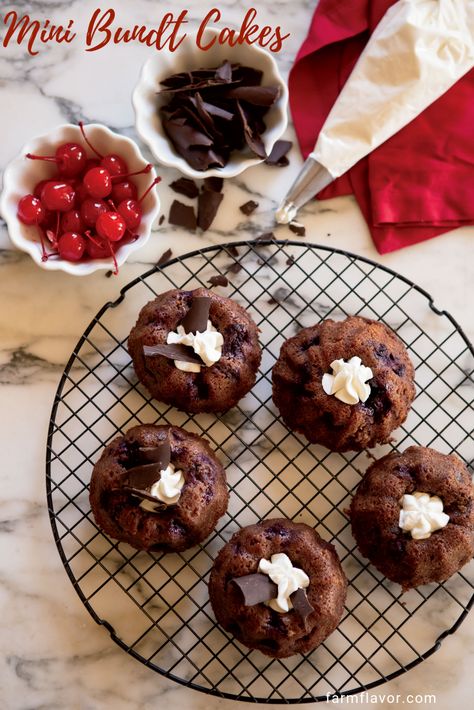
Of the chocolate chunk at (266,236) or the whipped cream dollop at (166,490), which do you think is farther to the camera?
the chocolate chunk at (266,236)

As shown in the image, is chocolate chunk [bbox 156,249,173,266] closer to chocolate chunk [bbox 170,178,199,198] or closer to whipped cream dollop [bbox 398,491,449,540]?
chocolate chunk [bbox 170,178,199,198]

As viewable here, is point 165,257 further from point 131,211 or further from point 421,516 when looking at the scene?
point 421,516

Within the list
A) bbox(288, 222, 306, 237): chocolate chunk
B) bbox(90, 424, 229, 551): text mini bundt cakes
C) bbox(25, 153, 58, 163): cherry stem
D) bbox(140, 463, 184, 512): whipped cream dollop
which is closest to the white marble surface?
bbox(288, 222, 306, 237): chocolate chunk

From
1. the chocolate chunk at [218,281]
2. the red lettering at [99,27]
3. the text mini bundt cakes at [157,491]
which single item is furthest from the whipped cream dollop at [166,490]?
the red lettering at [99,27]

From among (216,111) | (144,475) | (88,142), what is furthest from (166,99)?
(144,475)

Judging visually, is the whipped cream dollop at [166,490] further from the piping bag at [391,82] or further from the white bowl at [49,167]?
the piping bag at [391,82]

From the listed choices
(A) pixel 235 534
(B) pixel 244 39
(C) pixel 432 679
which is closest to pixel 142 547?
(A) pixel 235 534
